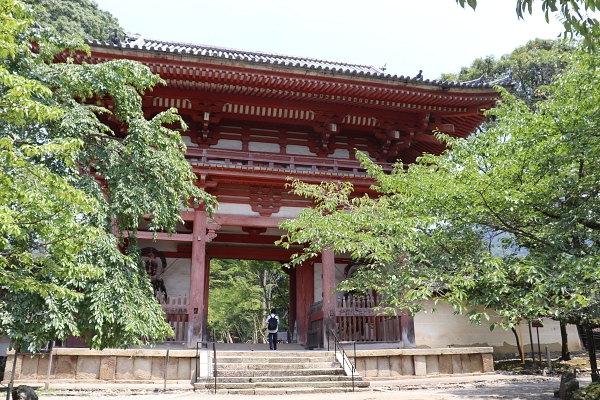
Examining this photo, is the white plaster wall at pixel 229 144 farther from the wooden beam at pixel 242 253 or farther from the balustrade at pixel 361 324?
the balustrade at pixel 361 324

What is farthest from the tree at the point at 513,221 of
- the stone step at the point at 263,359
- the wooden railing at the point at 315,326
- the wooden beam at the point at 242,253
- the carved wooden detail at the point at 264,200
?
the wooden beam at the point at 242,253

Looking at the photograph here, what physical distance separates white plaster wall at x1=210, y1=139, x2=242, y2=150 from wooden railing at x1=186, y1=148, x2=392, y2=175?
363 millimetres

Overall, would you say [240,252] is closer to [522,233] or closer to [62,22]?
[522,233]

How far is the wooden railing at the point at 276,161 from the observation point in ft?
38.7

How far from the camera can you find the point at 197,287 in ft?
36.1

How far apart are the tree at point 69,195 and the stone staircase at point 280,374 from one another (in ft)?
9.82

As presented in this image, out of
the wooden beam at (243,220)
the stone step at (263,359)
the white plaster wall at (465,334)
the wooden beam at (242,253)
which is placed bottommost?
the stone step at (263,359)

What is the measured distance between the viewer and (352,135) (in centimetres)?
1349

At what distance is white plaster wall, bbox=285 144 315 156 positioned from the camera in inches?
519

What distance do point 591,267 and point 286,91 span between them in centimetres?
860

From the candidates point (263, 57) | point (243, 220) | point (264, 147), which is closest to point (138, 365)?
point (243, 220)

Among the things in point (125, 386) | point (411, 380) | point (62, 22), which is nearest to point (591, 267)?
point (411, 380)

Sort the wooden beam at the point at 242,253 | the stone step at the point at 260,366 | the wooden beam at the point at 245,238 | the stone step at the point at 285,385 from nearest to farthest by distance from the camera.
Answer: the stone step at the point at 285,385 < the stone step at the point at 260,366 < the wooden beam at the point at 245,238 < the wooden beam at the point at 242,253

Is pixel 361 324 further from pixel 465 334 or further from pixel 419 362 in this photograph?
pixel 465 334
